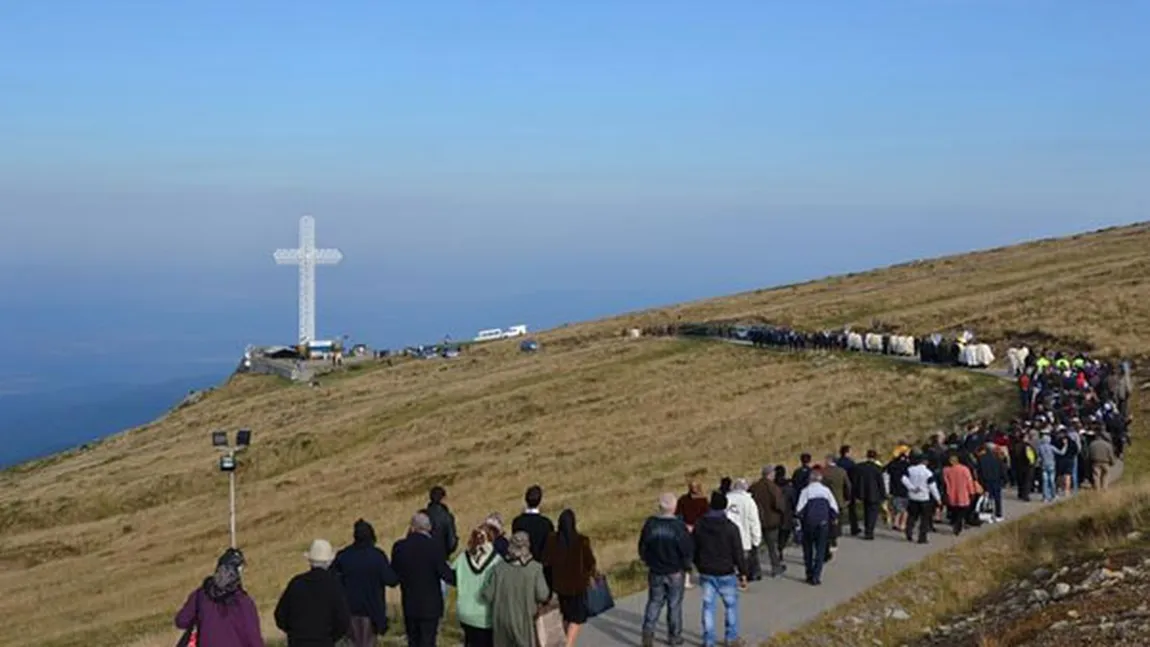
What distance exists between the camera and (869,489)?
19.7 metres

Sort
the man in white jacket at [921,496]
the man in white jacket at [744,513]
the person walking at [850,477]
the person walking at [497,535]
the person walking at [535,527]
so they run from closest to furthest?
1. the person walking at [497,535]
2. the person walking at [535,527]
3. the man in white jacket at [744,513]
4. the man in white jacket at [921,496]
5. the person walking at [850,477]

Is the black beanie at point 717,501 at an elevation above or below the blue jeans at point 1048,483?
above

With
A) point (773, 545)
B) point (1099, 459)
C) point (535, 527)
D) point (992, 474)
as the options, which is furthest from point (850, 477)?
point (535, 527)

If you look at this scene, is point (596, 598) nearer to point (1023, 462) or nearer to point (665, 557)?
point (665, 557)

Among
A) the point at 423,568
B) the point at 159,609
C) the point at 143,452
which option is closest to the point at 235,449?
the point at 143,452

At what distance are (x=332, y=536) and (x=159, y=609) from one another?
24.8ft

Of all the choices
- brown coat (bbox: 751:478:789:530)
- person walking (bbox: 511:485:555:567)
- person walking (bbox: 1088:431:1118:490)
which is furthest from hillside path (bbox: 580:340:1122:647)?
person walking (bbox: 1088:431:1118:490)

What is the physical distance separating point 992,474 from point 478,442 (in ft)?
96.0

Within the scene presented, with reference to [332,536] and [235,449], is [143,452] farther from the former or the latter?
[332,536]

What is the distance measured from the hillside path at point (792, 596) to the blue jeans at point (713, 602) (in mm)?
393

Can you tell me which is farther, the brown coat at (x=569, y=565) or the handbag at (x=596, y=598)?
the handbag at (x=596, y=598)

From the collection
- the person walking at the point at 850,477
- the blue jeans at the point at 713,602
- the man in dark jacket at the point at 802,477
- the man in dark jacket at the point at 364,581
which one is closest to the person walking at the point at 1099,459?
the person walking at the point at 850,477

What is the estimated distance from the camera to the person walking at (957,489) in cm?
2014

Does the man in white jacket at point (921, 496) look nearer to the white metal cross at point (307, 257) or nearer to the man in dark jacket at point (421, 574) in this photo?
the man in dark jacket at point (421, 574)
